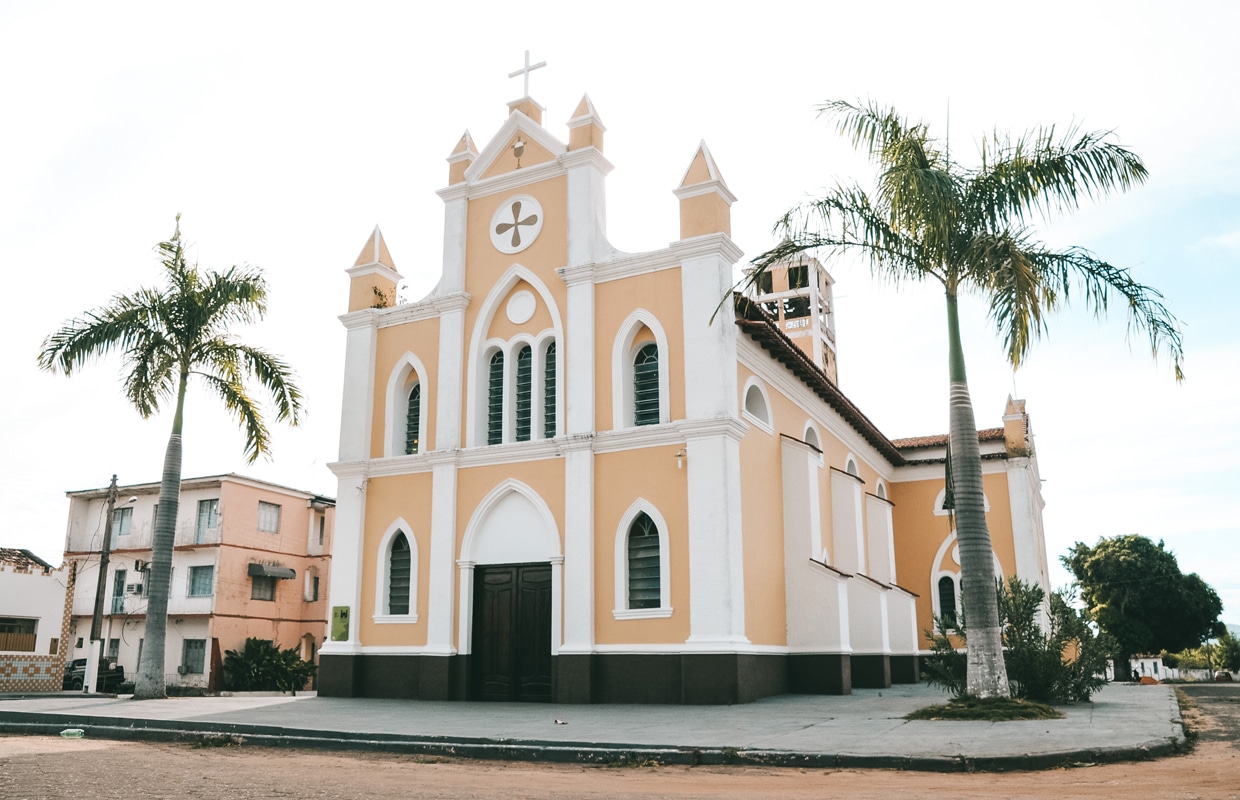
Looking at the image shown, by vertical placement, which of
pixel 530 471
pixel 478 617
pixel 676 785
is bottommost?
pixel 676 785

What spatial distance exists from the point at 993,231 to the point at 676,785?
954 cm

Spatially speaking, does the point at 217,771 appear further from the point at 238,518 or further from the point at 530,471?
the point at 238,518

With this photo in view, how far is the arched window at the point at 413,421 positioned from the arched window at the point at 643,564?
5.75 meters

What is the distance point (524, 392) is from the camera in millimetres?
19625

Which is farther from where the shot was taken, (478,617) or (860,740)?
Answer: (478,617)

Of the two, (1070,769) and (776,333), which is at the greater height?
(776,333)

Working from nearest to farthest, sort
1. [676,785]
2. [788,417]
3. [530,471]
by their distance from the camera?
[676,785] → [530,471] → [788,417]

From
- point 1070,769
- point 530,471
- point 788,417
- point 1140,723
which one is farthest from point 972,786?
point 788,417

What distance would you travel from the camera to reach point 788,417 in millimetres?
21594

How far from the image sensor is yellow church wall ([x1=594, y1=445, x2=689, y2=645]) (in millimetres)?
16750

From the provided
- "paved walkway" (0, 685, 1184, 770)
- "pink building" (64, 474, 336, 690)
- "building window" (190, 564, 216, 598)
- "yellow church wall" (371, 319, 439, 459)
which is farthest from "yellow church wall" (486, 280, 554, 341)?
"building window" (190, 564, 216, 598)

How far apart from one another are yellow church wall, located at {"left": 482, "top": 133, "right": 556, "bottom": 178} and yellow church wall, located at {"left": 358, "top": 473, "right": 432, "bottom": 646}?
6.75 meters

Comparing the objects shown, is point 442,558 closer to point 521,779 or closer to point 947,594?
point 521,779

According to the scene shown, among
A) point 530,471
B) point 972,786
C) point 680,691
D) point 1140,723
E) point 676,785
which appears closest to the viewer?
point 972,786
